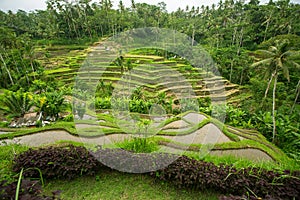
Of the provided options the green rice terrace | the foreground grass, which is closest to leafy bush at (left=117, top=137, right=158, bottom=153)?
the green rice terrace

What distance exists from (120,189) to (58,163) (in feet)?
3.85

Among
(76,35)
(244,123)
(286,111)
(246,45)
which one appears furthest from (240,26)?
(76,35)

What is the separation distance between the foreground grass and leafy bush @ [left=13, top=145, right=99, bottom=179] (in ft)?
0.51

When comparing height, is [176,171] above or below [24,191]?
below

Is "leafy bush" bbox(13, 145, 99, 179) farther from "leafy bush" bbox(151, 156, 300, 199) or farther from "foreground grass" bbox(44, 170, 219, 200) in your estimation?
"leafy bush" bbox(151, 156, 300, 199)

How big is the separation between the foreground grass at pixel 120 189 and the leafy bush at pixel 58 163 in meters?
0.15

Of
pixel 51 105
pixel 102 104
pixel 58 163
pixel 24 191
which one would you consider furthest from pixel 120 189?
pixel 102 104

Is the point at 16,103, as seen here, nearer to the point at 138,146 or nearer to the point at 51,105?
the point at 51,105

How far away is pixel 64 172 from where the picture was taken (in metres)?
3.05

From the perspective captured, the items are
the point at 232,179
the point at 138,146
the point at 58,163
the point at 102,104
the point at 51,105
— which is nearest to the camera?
the point at 232,179

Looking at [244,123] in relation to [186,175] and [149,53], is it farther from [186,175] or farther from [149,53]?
[149,53]

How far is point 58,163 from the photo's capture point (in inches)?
124

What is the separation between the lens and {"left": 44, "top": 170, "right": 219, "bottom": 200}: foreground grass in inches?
113

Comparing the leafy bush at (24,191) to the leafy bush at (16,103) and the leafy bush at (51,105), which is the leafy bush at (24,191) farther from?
the leafy bush at (16,103)
